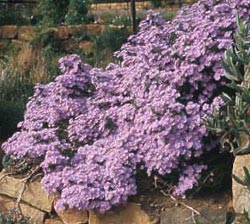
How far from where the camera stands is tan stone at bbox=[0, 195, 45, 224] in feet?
14.2

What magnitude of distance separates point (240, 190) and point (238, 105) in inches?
17.4

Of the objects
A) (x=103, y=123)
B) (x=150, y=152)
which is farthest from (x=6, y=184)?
(x=150, y=152)

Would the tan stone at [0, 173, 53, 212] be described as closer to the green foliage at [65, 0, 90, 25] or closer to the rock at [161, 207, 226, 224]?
the rock at [161, 207, 226, 224]

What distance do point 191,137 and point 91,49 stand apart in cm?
708

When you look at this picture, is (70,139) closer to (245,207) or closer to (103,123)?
(103,123)

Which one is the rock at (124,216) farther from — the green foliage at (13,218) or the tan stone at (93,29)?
the tan stone at (93,29)

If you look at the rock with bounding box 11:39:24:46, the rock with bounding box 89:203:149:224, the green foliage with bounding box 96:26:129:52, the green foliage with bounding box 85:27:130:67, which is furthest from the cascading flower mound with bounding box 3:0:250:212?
the rock with bounding box 11:39:24:46

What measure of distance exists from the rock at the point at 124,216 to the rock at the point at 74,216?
75mm

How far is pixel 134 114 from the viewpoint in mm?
4156

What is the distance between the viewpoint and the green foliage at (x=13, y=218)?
14.1 ft

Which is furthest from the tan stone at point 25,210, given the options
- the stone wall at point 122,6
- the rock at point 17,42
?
the stone wall at point 122,6

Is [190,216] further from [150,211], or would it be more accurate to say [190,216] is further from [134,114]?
[134,114]

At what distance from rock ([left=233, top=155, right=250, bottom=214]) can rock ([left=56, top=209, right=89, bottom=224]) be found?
0.92 m

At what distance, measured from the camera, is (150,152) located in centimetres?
388
